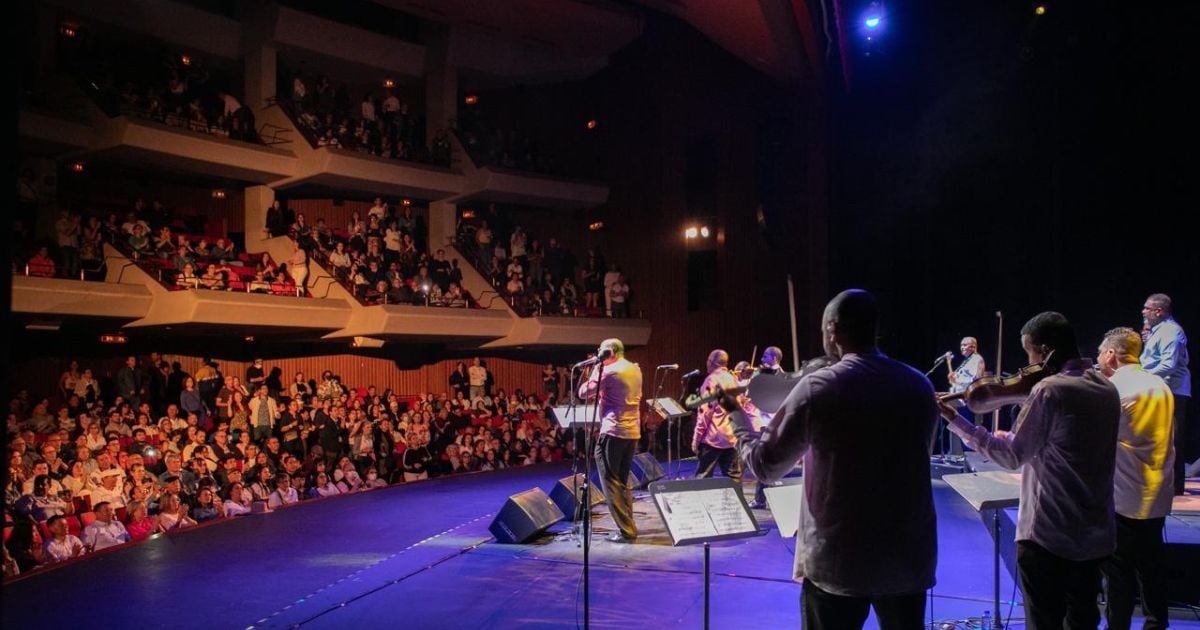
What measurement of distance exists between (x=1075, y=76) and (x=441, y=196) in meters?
12.6

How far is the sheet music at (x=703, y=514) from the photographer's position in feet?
13.1

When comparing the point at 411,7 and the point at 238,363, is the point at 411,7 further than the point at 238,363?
Yes

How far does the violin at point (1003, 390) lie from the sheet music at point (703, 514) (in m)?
1.16

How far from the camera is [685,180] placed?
759 inches

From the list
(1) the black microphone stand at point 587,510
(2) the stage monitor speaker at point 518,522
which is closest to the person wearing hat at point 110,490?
(2) the stage monitor speaker at point 518,522

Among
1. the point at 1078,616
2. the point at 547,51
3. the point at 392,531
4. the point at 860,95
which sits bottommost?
the point at 392,531

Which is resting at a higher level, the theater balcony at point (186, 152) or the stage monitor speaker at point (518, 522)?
the theater balcony at point (186, 152)

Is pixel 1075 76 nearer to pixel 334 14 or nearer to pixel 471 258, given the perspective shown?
pixel 471 258

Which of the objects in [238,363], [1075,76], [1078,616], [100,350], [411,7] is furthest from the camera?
[411,7]

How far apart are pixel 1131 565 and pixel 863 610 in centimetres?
240

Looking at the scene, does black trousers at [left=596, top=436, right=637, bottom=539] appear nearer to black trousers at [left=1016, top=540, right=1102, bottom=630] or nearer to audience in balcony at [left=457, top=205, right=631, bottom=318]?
black trousers at [left=1016, top=540, right=1102, bottom=630]

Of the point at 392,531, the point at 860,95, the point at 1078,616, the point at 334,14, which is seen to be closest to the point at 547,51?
the point at 334,14

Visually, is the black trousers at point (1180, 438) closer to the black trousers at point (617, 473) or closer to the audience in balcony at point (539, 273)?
the black trousers at point (617, 473)

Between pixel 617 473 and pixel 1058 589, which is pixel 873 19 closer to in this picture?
pixel 617 473
